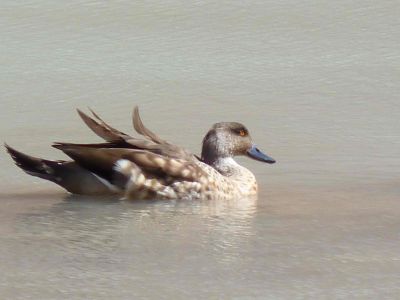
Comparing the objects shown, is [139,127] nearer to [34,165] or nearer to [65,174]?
[65,174]

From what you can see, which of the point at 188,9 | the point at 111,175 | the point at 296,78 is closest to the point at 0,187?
the point at 111,175

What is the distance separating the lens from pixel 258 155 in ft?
26.9

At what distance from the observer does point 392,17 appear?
36.3 feet

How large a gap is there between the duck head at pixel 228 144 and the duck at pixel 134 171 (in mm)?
292

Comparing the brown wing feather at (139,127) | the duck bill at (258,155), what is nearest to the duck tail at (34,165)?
the brown wing feather at (139,127)

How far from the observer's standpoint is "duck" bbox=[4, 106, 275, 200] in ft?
25.4

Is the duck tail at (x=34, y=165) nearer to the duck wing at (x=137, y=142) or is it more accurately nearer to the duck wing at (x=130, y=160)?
the duck wing at (x=130, y=160)

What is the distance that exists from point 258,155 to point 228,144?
20 centimetres

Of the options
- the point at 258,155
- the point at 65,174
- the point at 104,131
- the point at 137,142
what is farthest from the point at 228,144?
the point at 65,174

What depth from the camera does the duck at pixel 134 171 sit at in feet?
25.4

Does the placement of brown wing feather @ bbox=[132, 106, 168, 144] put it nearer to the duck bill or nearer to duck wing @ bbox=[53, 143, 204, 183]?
duck wing @ bbox=[53, 143, 204, 183]

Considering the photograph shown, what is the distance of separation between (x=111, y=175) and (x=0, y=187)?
2.14 ft

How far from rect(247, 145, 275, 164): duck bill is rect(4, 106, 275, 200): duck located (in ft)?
0.80

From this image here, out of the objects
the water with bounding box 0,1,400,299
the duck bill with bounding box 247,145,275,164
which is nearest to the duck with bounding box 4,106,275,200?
the water with bounding box 0,1,400,299
